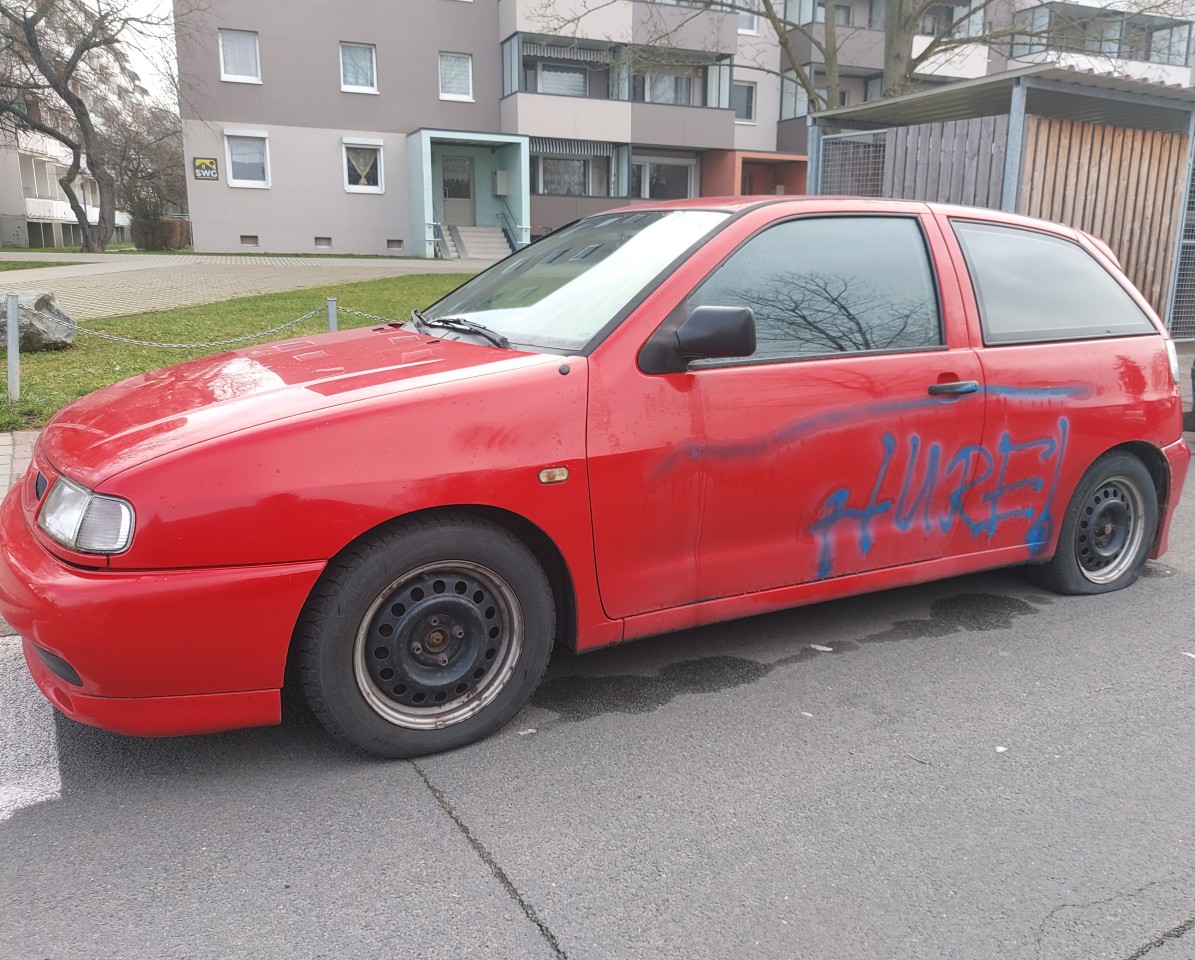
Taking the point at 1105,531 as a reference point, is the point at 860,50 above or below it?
above

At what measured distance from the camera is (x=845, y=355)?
140 inches

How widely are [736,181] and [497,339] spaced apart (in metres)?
32.5

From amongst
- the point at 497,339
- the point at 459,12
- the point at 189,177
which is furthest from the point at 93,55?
the point at 497,339

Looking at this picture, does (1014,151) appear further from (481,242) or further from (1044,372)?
(481,242)

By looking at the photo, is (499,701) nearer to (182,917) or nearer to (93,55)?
(182,917)

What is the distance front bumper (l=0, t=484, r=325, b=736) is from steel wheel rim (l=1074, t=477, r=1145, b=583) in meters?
3.45

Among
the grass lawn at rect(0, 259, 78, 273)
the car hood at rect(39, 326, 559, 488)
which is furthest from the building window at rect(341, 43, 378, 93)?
the car hood at rect(39, 326, 559, 488)

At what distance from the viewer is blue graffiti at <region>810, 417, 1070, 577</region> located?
3.60 metres

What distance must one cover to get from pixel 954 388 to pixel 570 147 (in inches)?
1189

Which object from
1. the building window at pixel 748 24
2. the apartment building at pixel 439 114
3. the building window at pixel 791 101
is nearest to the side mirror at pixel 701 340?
the apartment building at pixel 439 114

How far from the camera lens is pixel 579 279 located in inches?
140

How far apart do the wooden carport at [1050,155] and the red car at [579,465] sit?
5.97 m

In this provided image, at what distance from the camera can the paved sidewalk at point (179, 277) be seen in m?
14.7

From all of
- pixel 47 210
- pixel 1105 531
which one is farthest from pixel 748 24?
pixel 47 210
